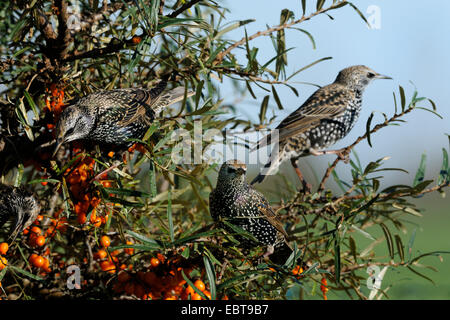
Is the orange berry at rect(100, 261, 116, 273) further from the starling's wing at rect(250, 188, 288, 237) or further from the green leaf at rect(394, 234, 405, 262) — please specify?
the green leaf at rect(394, 234, 405, 262)

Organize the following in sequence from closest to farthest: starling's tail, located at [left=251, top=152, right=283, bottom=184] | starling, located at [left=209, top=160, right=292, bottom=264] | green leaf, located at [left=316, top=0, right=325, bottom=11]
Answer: green leaf, located at [left=316, top=0, right=325, bottom=11] → starling, located at [left=209, top=160, right=292, bottom=264] → starling's tail, located at [left=251, top=152, right=283, bottom=184]

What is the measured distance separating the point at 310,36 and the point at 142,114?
2.42 feet

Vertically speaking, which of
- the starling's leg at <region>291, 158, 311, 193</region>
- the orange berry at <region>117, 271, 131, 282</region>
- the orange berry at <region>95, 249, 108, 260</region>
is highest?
the starling's leg at <region>291, 158, 311, 193</region>

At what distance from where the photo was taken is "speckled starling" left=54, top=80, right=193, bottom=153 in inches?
73.7

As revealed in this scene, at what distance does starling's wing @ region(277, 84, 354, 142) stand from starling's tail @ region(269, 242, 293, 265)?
1.68 feet

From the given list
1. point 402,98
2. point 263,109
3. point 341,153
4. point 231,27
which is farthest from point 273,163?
point 402,98

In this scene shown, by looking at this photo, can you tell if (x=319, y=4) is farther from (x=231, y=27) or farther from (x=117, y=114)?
(x=117, y=114)

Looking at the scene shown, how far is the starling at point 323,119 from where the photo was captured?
2379mm

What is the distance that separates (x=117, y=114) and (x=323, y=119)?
1.05 m

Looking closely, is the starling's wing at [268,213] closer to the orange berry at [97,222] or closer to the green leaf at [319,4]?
the orange berry at [97,222]

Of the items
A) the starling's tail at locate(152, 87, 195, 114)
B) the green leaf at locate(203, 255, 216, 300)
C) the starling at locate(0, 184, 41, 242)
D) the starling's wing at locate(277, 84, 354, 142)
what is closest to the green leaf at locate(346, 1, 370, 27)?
the starling's wing at locate(277, 84, 354, 142)

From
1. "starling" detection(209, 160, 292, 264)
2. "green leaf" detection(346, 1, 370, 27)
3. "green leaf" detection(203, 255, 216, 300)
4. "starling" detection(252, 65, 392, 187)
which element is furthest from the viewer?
"starling" detection(252, 65, 392, 187)
